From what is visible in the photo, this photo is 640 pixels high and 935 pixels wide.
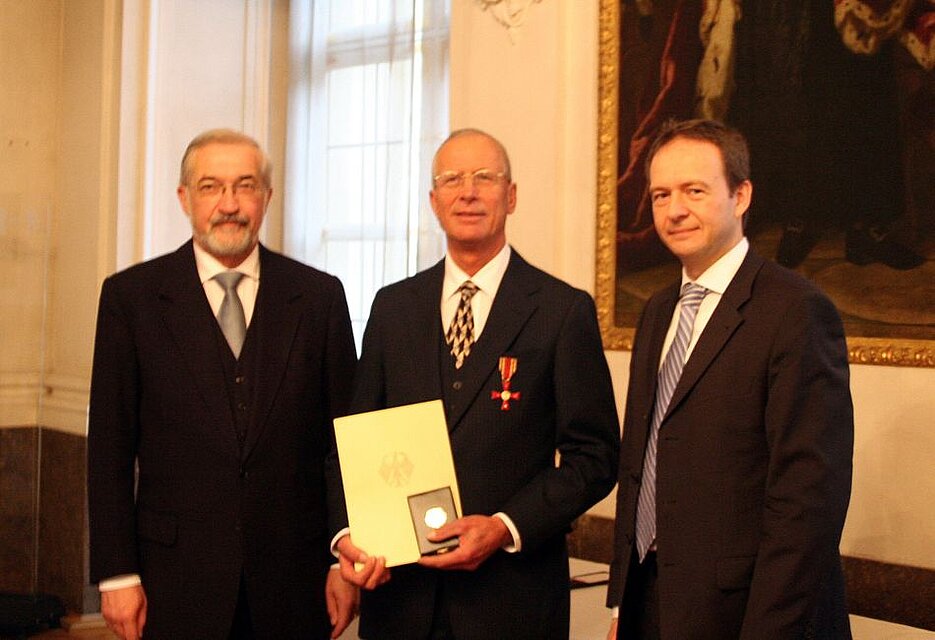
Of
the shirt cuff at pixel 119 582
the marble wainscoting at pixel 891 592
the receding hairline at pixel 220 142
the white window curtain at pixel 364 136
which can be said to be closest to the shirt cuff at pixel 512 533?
the shirt cuff at pixel 119 582

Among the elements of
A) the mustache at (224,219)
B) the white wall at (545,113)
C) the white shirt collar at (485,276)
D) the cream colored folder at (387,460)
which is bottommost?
the cream colored folder at (387,460)

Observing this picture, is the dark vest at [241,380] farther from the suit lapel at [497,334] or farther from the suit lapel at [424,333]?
the suit lapel at [497,334]

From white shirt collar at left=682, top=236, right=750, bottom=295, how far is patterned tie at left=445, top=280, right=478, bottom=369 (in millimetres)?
590

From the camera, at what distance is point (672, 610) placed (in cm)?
242

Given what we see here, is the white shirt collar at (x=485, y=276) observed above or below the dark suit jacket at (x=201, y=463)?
above

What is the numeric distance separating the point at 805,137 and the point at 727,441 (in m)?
2.05

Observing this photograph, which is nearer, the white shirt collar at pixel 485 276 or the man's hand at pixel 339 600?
the white shirt collar at pixel 485 276

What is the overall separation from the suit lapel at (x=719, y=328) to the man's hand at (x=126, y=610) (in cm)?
141

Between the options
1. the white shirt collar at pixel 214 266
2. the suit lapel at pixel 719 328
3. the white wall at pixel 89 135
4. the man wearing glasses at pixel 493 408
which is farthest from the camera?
the white wall at pixel 89 135

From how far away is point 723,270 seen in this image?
99.2 inches

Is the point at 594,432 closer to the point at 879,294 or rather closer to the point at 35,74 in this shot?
the point at 879,294

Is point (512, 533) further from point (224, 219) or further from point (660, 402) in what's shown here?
point (224, 219)

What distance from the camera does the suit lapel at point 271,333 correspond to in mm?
2932

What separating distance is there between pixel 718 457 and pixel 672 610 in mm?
338
